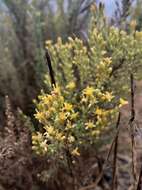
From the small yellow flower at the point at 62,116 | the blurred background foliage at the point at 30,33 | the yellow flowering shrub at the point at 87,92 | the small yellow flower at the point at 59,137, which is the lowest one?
the small yellow flower at the point at 59,137

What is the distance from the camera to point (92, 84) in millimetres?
2432

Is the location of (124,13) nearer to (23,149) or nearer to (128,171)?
(23,149)

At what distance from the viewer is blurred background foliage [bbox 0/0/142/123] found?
3014 millimetres

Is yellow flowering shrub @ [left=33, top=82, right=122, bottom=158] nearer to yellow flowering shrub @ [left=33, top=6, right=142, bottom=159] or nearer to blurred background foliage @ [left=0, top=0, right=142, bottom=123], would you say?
yellow flowering shrub @ [left=33, top=6, right=142, bottom=159]

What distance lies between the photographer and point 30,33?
3250mm

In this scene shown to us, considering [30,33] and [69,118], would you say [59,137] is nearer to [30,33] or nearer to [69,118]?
[69,118]

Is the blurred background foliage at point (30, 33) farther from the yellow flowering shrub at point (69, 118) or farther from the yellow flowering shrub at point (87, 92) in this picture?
the yellow flowering shrub at point (69, 118)

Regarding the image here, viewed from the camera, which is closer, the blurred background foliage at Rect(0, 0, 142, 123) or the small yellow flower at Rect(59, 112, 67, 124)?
the small yellow flower at Rect(59, 112, 67, 124)

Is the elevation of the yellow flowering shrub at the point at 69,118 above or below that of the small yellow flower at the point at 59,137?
above

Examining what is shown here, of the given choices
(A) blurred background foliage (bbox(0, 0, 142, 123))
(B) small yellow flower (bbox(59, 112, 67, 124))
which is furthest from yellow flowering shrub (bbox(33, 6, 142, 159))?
(A) blurred background foliage (bbox(0, 0, 142, 123))

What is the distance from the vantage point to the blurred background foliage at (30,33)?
9.89 ft

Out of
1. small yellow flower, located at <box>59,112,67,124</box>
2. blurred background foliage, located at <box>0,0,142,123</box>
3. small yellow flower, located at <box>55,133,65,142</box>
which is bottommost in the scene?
small yellow flower, located at <box>55,133,65,142</box>

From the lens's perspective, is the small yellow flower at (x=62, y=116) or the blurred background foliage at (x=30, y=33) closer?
the small yellow flower at (x=62, y=116)

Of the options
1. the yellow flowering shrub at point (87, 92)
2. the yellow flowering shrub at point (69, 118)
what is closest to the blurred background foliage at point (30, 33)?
the yellow flowering shrub at point (87, 92)
